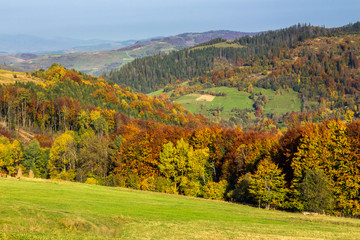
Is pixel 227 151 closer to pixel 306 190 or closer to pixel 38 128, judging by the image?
pixel 306 190

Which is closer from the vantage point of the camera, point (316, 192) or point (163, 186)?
point (316, 192)

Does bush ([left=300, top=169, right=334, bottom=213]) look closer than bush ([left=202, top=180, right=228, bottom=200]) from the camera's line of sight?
Yes

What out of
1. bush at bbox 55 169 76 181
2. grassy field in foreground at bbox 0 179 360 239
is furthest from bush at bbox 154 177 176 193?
grassy field in foreground at bbox 0 179 360 239

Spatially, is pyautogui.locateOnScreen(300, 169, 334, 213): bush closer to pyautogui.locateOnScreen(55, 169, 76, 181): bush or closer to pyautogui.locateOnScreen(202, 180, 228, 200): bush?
pyautogui.locateOnScreen(202, 180, 228, 200): bush

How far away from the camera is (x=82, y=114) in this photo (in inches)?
6629

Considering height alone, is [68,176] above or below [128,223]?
below

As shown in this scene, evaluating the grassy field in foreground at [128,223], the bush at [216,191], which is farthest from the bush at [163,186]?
the grassy field in foreground at [128,223]

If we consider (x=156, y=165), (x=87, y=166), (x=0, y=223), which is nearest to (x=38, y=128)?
(x=87, y=166)

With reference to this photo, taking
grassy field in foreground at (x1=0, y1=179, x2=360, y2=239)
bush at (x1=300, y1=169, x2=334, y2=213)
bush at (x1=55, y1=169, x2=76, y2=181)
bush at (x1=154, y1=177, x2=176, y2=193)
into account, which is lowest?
bush at (x1=55, y1=169, x2=76, y2=181)

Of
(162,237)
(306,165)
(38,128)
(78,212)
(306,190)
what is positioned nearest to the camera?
(162,237)

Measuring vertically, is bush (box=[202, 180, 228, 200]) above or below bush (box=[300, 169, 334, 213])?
below

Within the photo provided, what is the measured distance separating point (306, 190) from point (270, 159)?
53.8ft

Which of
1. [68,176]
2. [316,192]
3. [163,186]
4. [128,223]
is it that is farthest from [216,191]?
[128,223]

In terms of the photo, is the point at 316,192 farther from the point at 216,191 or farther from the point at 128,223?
the point at 128,223
